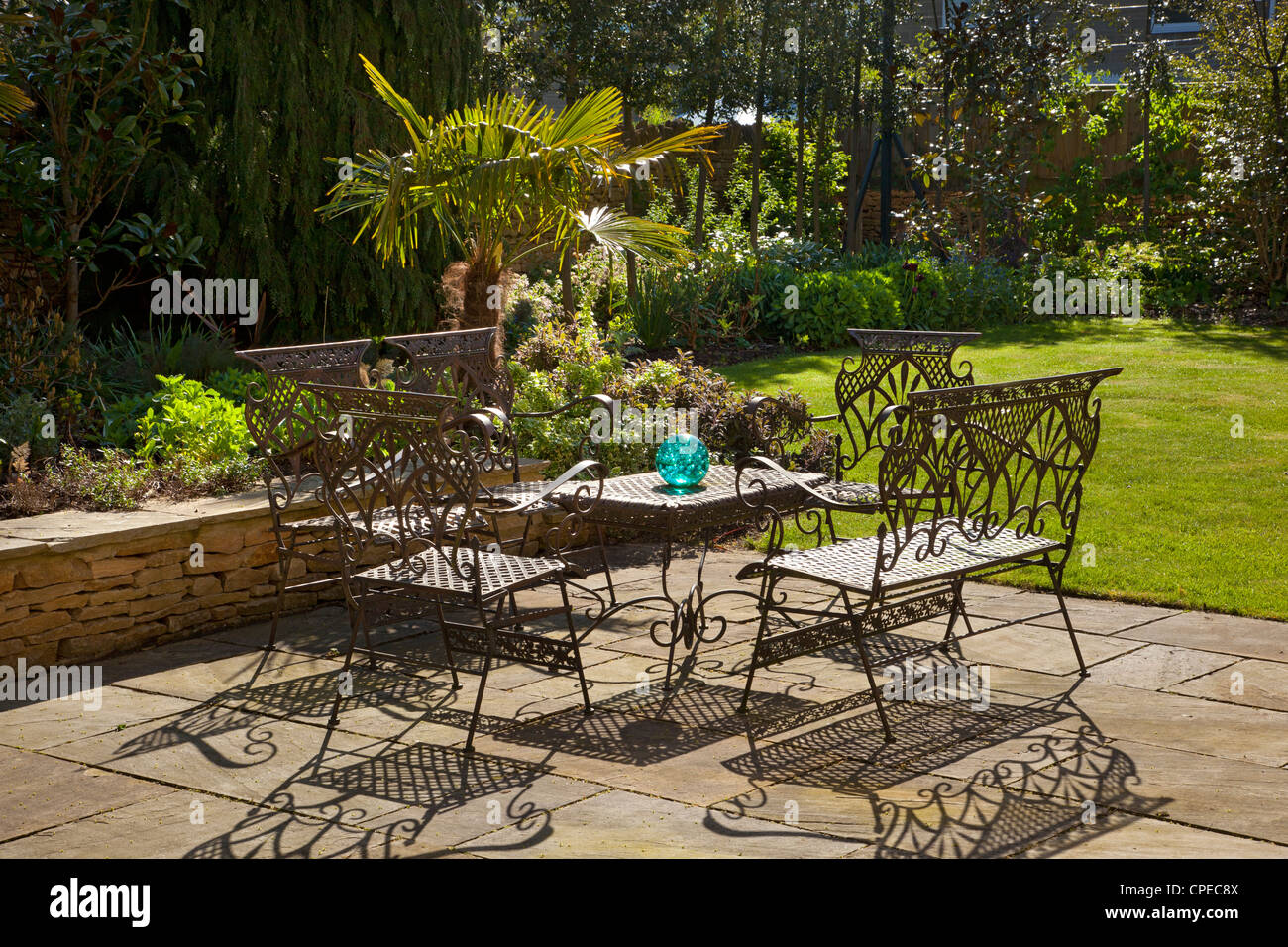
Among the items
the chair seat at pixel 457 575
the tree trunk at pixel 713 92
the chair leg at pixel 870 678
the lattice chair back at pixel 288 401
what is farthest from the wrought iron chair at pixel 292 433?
the tree trunk at pixel 713 92

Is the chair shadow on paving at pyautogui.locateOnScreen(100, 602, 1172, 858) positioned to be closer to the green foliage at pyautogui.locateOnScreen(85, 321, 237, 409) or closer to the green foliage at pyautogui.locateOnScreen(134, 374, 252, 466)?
the green foliage at pyautogui.locateOnScreen(134, 374, 252, 466)

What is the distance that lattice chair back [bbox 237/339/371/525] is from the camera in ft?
17.1

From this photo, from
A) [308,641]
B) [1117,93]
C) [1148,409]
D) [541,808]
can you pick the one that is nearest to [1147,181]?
[1117,93]

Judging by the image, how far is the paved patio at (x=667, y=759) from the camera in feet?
10.7

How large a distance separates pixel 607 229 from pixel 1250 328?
8015 mm

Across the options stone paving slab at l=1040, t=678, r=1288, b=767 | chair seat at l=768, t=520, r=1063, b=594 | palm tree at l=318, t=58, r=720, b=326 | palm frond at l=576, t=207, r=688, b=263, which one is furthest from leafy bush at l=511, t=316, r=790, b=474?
stone paving slab at l=1040, t=678, r=1288, b=767

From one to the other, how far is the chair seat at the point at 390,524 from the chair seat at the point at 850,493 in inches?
57.1

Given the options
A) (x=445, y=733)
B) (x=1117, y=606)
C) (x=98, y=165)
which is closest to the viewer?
(x=445, y=733)

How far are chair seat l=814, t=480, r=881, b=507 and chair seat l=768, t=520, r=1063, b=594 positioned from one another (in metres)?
0.40

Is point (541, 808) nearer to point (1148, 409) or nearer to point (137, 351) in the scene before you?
point (137, 351)

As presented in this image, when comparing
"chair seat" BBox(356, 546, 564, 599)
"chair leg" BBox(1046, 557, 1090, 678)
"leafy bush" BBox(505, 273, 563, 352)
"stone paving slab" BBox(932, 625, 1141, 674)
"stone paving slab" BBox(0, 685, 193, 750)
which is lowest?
"stone paving slab" BBox(0, 685, 193, 750)

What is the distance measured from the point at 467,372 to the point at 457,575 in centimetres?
223

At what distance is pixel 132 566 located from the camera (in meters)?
5.05

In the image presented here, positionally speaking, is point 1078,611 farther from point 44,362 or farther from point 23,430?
point 44,362
